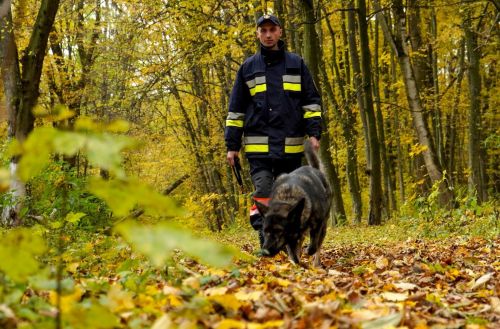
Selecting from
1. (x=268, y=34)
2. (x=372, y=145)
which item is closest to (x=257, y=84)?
(x=268, y=34)

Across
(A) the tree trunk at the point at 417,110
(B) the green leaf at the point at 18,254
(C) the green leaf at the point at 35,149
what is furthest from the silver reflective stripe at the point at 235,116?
(A) the tree trunk at the point at 417,110

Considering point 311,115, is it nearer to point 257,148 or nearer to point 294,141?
point 294,141

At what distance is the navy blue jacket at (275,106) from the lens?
707cm

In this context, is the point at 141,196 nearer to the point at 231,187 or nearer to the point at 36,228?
the point at 36,228

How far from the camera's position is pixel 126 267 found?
12.2ft

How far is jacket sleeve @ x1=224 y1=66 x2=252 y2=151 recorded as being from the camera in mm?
7227

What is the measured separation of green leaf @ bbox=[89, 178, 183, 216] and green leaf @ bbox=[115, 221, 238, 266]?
0.38 feet

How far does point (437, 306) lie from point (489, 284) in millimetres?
1304

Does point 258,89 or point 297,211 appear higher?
point 258,89

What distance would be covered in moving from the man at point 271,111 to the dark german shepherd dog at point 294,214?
0.69m

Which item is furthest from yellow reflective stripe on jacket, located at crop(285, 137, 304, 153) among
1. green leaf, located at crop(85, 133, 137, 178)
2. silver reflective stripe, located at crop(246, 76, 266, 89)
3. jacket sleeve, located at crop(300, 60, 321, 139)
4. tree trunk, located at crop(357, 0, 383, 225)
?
tree trunk, located at crop(357, 0, 383, 225)

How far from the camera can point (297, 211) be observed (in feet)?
19.3

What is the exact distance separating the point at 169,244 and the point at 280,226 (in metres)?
4.48

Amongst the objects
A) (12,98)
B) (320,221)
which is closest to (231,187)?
(12,98)
